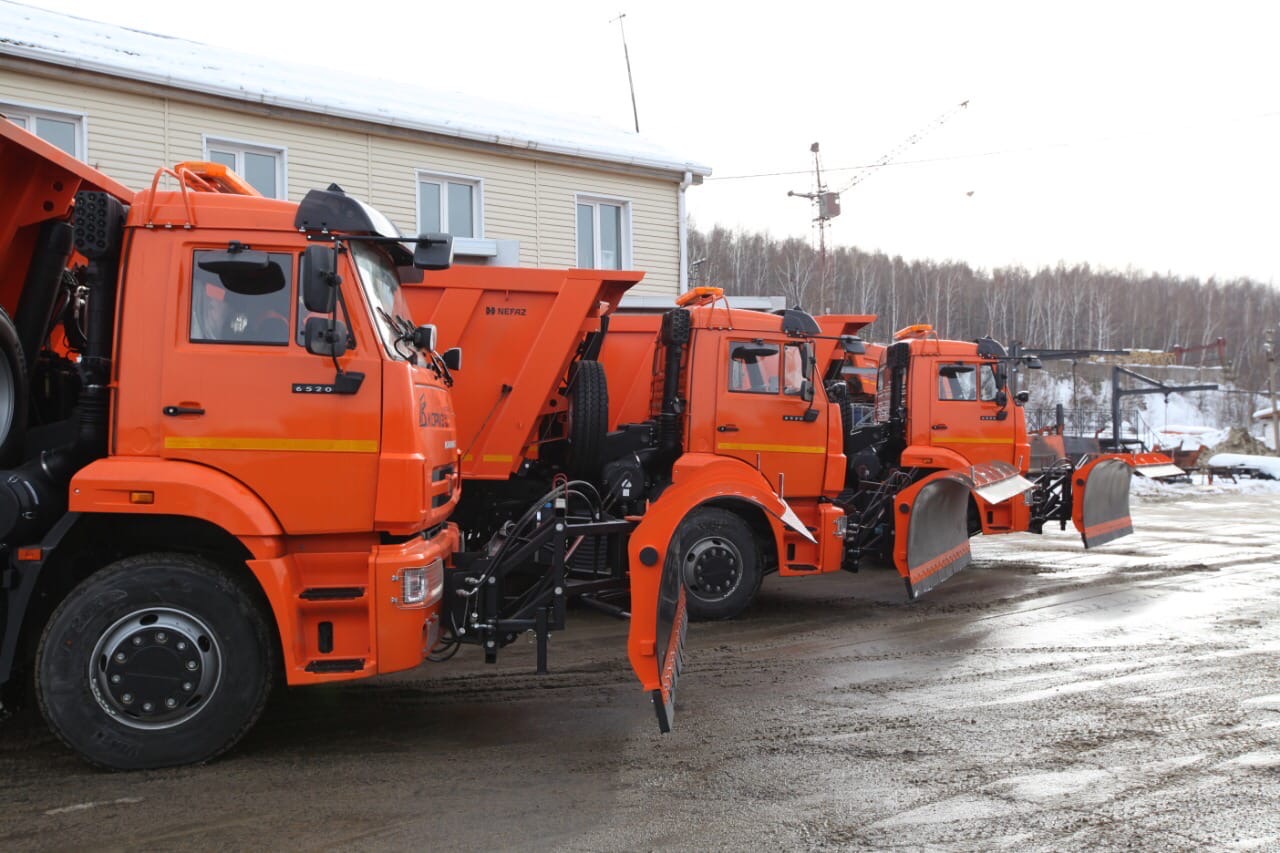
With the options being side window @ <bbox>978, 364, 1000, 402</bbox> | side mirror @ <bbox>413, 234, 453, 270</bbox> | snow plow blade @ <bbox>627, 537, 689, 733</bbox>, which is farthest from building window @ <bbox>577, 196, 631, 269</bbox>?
snow plow blade @ <bbox>627, 537, 689, 733</bbox>

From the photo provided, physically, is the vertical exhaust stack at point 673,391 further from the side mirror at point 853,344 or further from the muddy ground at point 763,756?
the muddy ground at point 763,756

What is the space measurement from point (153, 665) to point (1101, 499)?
36.7 ft

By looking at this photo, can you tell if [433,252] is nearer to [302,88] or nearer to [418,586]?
[418,586]

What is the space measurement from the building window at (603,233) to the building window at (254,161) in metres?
5.19

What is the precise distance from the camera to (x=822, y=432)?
940 centimetres

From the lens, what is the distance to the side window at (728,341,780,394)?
9.17m

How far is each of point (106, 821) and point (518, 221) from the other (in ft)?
44.3

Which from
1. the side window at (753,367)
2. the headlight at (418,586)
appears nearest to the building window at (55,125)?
the side window at (753,367)

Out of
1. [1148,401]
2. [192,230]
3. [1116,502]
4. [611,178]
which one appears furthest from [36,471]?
[1148,401]

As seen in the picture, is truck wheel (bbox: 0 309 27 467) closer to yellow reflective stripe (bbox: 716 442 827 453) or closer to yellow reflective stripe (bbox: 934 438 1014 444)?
yellow reflective stripe (bbox: 716 442 827 453)

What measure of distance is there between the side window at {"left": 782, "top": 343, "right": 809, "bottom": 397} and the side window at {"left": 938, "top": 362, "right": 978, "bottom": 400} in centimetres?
346

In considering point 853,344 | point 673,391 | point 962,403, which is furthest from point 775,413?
point 962,403

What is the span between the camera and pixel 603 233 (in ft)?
58.6

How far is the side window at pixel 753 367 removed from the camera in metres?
9.17
